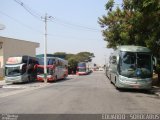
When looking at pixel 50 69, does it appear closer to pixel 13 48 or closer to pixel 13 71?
pixel 13 71

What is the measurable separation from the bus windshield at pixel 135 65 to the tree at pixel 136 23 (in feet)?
8.15

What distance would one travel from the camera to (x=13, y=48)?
60531 millimetres

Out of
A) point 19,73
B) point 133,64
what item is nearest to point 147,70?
point 133,64

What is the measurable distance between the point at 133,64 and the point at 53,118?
1410 centimetres

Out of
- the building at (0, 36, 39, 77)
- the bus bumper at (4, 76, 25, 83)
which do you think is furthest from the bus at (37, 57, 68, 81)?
the building at (0, 36, 39, 77)

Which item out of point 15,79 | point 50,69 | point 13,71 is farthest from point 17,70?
point 50,69

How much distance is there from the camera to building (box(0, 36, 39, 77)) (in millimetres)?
56875

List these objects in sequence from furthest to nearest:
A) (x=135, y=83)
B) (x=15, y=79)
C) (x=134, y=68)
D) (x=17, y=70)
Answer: (x=17, y=70), (x=15, y=79), (x=134, y=68), (x=135, y=83)

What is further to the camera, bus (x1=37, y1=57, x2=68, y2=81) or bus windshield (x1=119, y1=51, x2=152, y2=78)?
bus (x1=37, y1=57, x2=68, y2=81)

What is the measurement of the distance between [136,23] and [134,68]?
3.82 m

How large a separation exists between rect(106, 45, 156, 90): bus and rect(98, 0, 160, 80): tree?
7.44 ft

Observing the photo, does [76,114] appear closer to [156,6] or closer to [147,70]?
[156,6]

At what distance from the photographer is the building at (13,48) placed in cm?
5688

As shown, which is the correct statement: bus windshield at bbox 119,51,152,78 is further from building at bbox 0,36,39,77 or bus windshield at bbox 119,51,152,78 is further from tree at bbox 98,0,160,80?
building at bbox 0,36,39,77
